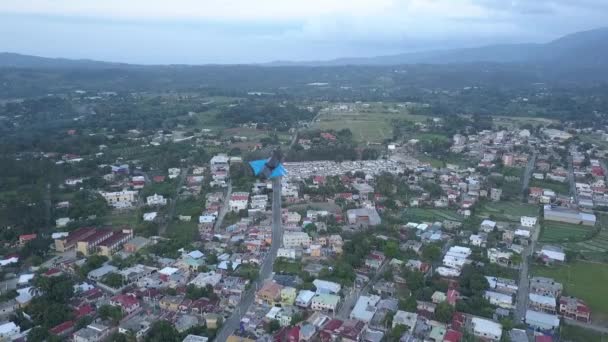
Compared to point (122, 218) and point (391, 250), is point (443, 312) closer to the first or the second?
point (391, 250)

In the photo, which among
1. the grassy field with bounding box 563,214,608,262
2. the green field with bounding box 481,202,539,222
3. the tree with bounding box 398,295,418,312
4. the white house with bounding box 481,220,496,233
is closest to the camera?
the tree with bounding box 398,295,418,312

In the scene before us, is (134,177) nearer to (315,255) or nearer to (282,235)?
(282,235)

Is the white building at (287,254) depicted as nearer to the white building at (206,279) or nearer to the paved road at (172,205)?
the white building at (206,279)

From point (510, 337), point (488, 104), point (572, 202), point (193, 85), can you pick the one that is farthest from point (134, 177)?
point (193, 85)

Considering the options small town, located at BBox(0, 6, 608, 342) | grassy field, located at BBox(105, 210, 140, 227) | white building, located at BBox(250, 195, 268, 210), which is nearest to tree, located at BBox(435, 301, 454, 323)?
small town, located at BBox(0, 6, 608, 342)

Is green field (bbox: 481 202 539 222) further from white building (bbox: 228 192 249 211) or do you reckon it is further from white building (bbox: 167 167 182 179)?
white building (bbox: 167 167 182 179)

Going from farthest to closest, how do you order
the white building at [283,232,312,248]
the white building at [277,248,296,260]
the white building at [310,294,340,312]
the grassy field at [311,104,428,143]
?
the grassy field at [311,104,428,143]
the white building at [283,232,312,248]
the white building at [277,248,296,260]
the white building at [310,294,340,312]
